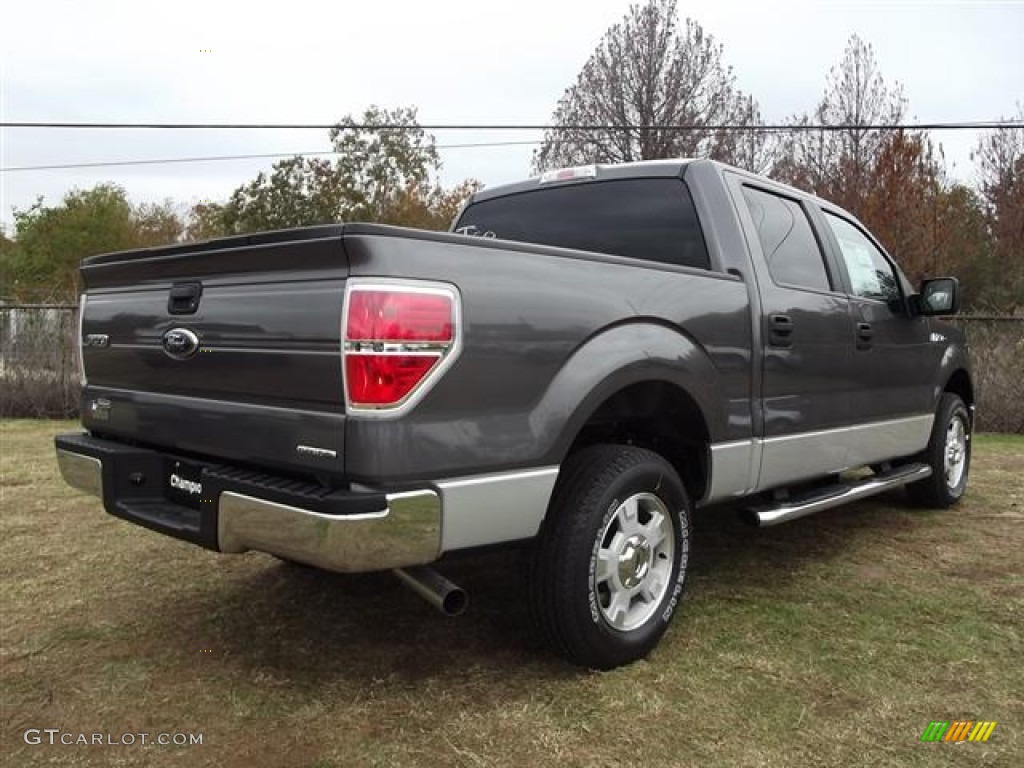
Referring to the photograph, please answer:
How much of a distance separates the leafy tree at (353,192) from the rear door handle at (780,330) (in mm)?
32054

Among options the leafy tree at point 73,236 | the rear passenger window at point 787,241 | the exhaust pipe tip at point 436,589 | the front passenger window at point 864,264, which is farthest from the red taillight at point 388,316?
the leafy tree at point 73,236

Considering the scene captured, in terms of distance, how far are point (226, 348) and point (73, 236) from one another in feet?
162

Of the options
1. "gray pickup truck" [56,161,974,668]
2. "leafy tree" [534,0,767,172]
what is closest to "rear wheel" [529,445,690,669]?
"gray pickup truck" [56,161,974,668]

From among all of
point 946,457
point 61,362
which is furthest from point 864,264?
point 61,362

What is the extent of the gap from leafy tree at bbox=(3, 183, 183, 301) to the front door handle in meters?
45.3

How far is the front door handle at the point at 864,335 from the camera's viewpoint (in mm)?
4465

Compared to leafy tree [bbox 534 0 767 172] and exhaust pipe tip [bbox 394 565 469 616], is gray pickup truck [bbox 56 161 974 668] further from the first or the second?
leafy tree [bbox 534 0 767 172]

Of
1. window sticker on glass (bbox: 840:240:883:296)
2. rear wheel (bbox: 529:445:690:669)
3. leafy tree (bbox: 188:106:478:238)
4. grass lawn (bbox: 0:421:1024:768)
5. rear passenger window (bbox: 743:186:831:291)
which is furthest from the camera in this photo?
leafy tree (bbox: 188:106:478:238)

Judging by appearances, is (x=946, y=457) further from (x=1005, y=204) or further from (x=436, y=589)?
(x=1005, y=204)

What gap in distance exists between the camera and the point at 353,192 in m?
35.7

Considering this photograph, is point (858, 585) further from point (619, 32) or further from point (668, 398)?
point (619, 32)

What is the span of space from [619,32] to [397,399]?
23.8m

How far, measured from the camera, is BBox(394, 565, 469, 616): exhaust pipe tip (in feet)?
8.50

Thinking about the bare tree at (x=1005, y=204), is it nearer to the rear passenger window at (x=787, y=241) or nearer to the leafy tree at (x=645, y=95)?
the leafy tree at (x=645, y=95)
